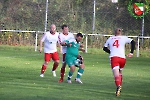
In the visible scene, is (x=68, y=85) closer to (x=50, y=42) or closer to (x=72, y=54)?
(x=72, y=54)

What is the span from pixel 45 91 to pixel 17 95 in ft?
3.94

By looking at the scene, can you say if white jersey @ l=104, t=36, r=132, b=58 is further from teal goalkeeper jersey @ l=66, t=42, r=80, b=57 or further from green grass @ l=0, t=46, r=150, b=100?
teal goalkeeper jersey @ l=66, t=42, r=80, b=57

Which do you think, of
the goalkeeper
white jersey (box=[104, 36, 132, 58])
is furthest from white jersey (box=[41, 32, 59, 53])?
white jersey (box=[104, 36, 132, 58])

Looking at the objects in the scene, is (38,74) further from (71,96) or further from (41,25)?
(41,25)

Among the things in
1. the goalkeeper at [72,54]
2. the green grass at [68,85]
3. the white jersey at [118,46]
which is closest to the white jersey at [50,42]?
the green grass at [68,85]

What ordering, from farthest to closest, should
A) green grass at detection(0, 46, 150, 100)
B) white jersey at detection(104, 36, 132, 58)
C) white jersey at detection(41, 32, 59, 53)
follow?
white jersey at detection(41, 32, 59, 53) < white jersey at detection(104, 36, 132, 58) < green grass at detection(0, 46, 150, 100)

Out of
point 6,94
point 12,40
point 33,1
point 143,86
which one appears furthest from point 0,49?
point 6,94

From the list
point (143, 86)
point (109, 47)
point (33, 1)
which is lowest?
point (143, 86)

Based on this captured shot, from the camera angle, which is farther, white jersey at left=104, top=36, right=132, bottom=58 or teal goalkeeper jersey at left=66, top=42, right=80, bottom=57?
teal goalkeeper jersey at left=66, top=42, right=80, bottom=57

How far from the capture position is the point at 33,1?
4241cm

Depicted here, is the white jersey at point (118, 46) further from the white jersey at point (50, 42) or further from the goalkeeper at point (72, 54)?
the white jersey at point (50, 42)

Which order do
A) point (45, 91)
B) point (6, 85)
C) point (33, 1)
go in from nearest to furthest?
point (45, 91) → point (6, 85) → point (33, 1)

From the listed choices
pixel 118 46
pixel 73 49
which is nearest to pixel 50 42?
pixel 73 49

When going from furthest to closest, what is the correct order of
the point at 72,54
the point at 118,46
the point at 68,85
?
the point at 72,54
the point at 68,85
the point at 118,46
